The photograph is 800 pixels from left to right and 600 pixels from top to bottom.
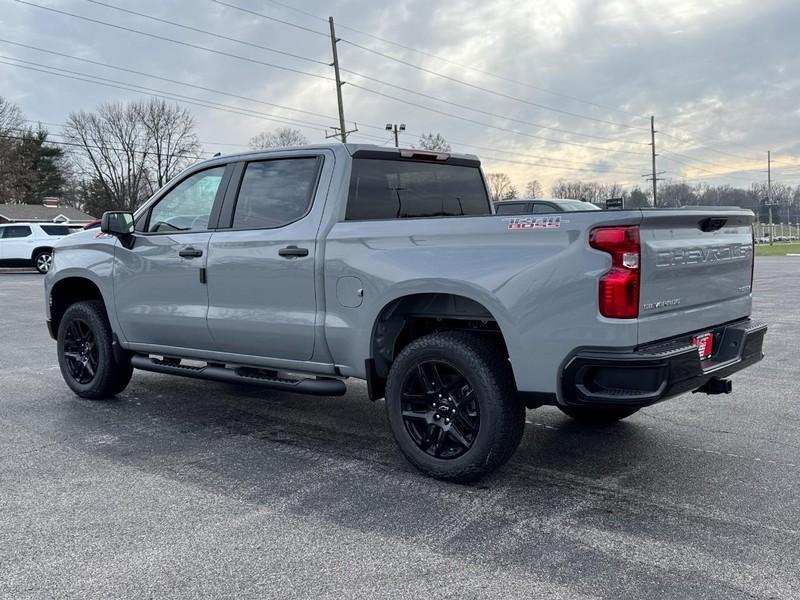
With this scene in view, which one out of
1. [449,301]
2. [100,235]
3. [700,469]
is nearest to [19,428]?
[100,235]

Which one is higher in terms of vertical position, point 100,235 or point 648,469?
point 100,235

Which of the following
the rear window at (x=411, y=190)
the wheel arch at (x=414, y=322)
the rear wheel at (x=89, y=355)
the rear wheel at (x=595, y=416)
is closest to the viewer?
the wheel arch at (x=414, y=322)

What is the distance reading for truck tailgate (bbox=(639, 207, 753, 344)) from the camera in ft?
11.8

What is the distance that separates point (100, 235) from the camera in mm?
6125

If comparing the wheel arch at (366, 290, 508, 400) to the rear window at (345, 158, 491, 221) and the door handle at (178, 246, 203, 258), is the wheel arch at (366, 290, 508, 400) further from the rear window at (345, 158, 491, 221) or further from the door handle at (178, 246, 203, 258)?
the door handle at (178, 246, 203, 258)

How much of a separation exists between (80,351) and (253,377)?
2.32 meters

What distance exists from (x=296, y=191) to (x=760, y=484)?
338 centimetres

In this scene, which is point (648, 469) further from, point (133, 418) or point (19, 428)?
point (19, 428)

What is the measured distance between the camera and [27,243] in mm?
27078

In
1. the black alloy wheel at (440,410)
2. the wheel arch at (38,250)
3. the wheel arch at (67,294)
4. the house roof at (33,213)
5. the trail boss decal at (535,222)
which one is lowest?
the black alloy wheel at (440,410)

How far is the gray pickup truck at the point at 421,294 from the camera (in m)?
3.59

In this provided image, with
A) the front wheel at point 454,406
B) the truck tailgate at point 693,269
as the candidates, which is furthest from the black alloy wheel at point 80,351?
the truck tailgate at point 693,269

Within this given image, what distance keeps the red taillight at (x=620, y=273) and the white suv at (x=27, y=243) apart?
1064 inches

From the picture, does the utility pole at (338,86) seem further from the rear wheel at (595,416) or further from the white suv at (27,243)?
the rear wheel at (595,416)
